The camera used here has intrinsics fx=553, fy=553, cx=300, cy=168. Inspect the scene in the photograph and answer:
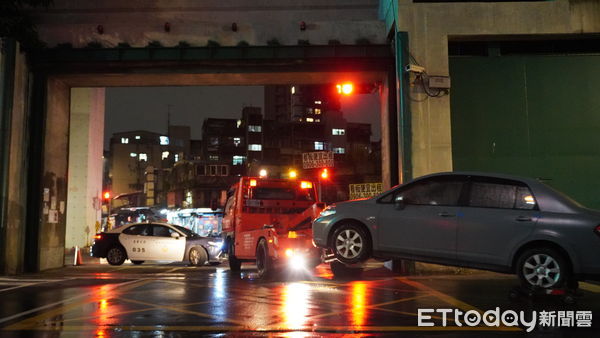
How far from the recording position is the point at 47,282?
→ 540 inches

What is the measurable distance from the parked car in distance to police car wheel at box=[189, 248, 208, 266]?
13119 millimetres

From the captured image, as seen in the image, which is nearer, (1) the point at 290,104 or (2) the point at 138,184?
(2) the point at 138,184

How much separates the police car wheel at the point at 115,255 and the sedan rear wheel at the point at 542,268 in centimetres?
1617

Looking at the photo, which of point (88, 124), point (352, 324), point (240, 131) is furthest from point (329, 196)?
point (352, 324)

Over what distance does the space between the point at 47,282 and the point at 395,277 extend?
8.85 meters

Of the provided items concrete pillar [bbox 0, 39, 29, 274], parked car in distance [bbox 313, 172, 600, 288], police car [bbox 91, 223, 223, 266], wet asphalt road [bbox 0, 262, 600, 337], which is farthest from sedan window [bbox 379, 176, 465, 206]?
concrete pillar [bbox 0, 39, 29, 274]

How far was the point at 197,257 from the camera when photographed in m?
19.8

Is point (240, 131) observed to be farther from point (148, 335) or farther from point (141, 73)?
point (148, 335)

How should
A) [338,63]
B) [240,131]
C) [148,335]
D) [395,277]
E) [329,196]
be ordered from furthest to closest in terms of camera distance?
[240,131] → [329,196] → [338,63] → [395,277] → [148,335]

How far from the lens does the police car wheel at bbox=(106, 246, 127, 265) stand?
20252 mm

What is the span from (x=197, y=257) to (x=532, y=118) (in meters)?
12.0

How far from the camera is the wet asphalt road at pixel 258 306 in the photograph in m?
6.92

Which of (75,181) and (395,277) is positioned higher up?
(75,181)

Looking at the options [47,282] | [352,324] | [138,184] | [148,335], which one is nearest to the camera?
[148,335]
